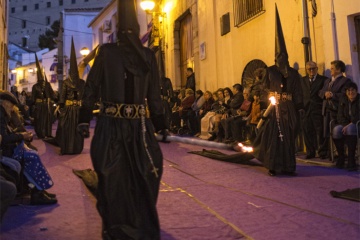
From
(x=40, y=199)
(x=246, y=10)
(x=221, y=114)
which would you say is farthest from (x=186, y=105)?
(x=40, y=199)

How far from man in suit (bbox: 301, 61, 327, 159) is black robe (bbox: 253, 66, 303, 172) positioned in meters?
1.26

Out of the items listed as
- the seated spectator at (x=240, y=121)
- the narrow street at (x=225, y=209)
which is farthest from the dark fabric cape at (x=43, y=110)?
the narrow street at (x=225, y=209)

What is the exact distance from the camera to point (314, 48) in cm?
836

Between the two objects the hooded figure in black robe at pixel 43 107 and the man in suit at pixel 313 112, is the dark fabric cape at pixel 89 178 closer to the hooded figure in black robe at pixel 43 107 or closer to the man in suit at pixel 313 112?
the man in suit at pixel 313 112

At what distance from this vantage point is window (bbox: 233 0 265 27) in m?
10.5

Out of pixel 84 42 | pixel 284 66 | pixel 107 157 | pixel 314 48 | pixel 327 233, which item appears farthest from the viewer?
pixel 84 42

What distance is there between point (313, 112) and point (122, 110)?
5277 mm

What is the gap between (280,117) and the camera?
20.7 feet

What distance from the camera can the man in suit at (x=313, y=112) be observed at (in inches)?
297

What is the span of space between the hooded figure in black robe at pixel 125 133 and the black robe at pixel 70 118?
17.6ft

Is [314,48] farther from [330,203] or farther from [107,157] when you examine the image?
[107,157]

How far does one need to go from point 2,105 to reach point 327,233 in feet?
11.4

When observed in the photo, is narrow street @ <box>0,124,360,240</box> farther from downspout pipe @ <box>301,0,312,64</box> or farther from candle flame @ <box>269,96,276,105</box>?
downspout pipe @ <box>301,0,312,64</box>

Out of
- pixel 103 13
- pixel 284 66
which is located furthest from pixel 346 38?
pixel 103 13
